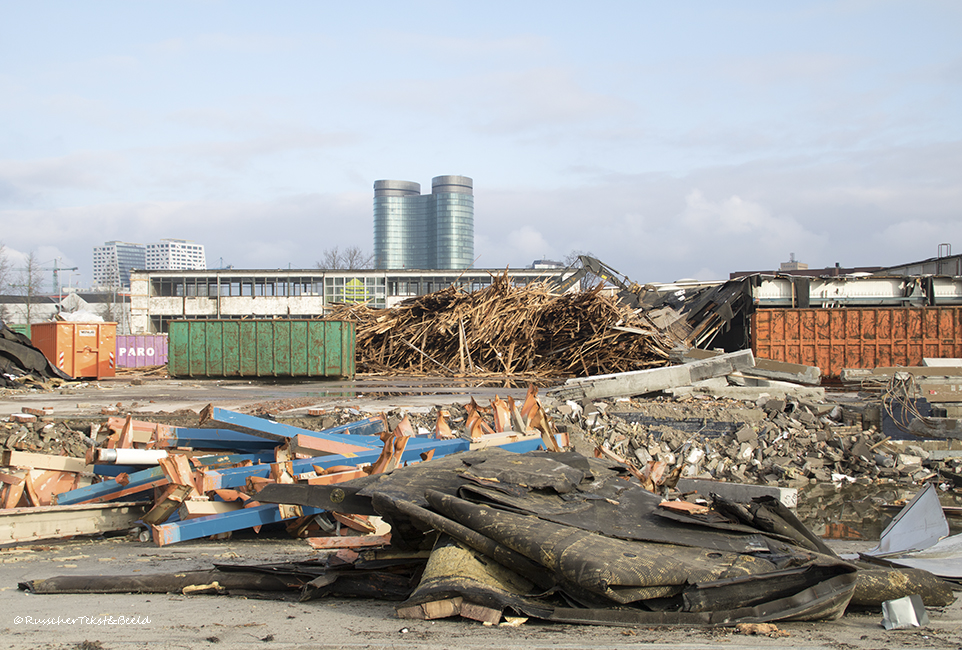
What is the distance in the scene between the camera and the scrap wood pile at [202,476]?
5.17 meters

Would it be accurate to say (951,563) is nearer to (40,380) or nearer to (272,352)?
(272,352)

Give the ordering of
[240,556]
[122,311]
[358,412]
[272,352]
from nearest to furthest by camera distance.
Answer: [240,556] < [358,412] < [272,352] < [122,311]

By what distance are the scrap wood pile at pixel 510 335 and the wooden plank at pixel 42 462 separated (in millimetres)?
14673

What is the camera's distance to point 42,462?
603 cm

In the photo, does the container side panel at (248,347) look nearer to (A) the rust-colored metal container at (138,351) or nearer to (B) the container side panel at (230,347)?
(B) the container side panel at (230,347)

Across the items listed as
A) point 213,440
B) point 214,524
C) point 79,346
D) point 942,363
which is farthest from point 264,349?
point 942,363

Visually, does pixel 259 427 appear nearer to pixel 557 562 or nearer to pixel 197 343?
pixel 557 562

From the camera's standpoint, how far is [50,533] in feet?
17.5

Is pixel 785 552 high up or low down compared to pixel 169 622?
up

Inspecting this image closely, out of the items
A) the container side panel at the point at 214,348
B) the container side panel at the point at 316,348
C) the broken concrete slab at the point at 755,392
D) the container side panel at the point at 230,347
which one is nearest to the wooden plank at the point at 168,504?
the broken concrete slab at the point at 755,392

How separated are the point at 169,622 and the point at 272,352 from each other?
19.0 metres

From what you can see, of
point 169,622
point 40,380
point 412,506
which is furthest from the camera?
point 40,380

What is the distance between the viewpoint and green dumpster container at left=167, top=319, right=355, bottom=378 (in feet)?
68.8

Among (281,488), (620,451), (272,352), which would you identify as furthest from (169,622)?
(272,352)
